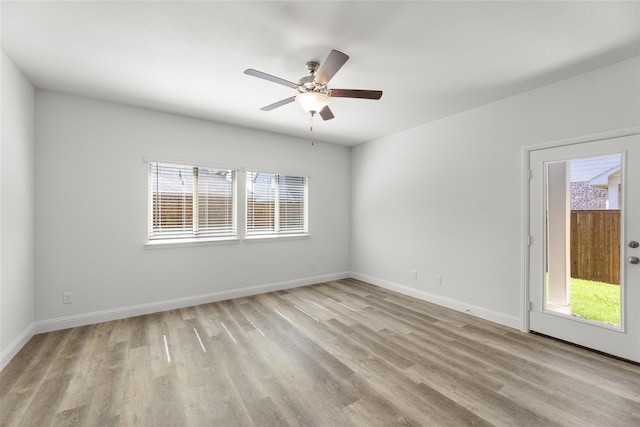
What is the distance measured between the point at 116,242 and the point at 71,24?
95.0 inches

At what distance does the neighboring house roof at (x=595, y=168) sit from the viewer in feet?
8.48

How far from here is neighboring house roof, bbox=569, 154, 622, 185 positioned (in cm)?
259

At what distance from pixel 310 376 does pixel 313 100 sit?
7.82ft

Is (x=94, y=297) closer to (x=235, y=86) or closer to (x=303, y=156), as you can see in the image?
(x=235, y=86)

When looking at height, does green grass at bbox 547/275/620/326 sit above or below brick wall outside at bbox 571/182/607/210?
below

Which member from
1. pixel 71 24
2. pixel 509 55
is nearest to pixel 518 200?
pixel 509 55

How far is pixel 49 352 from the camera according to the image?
2631 mm

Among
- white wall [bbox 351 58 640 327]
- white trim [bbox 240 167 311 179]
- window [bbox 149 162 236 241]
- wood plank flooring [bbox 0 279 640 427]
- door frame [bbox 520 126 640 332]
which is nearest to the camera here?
wood plank flooring [bbox 0 279 640 427]

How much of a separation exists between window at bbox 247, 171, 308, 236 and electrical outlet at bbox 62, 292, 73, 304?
90.6 inches

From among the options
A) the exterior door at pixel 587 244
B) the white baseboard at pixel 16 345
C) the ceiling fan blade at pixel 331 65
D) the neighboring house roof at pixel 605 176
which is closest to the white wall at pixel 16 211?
the white baseboard at pixel 16 345

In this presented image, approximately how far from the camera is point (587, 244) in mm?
2711

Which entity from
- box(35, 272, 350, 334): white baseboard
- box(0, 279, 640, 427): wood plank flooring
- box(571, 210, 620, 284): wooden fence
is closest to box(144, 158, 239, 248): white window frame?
box(35, 272, 350, 334): white baseboard

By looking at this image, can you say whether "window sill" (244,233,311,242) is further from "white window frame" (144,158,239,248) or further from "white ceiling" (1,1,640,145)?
"white ceiling" (1,1,640,145)

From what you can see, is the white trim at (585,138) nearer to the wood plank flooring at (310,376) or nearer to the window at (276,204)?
the wood plank flooring at (310,376)
